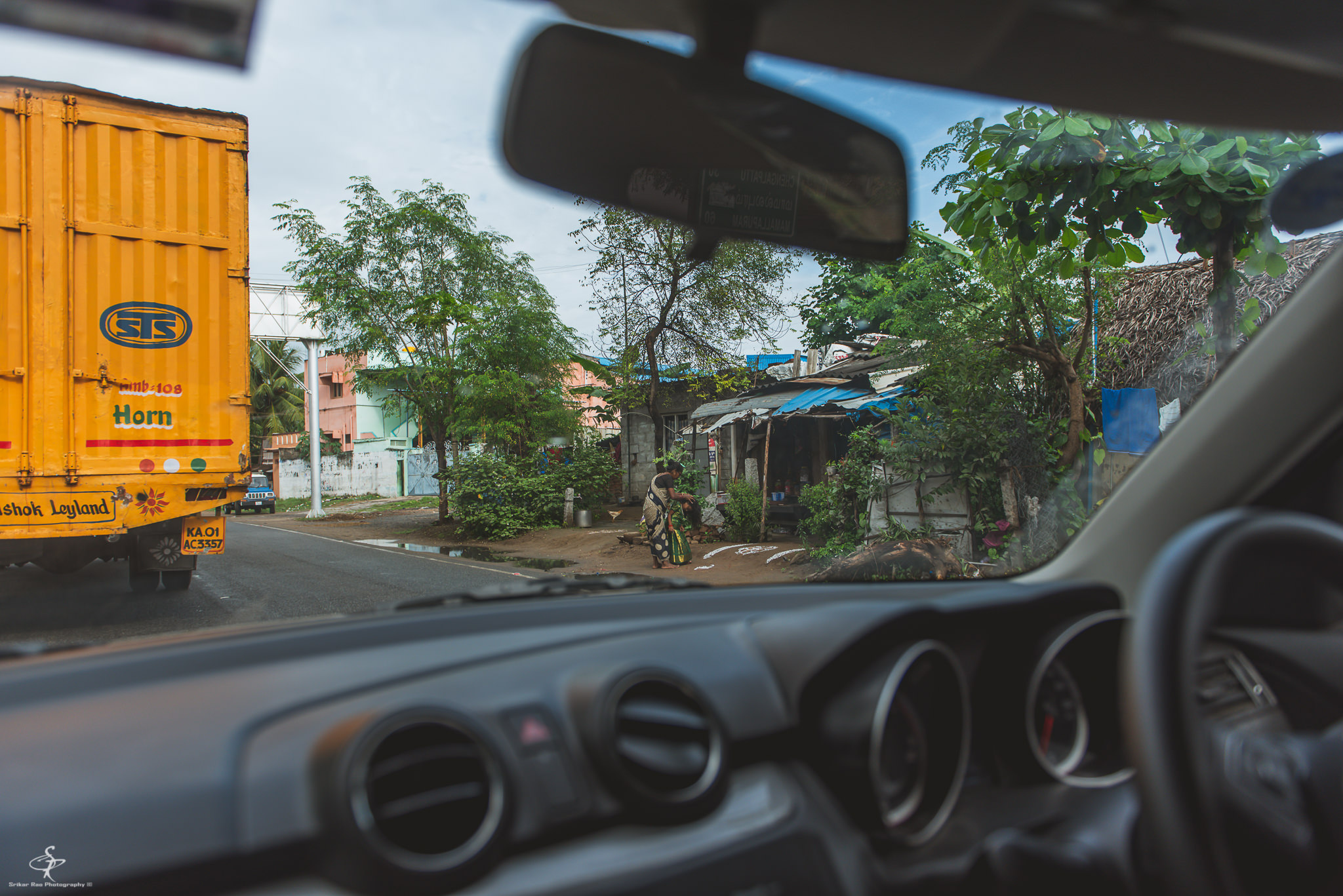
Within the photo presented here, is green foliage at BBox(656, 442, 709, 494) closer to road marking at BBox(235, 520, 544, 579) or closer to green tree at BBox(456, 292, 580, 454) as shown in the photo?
green tree at BBox(456, 292, 580, 454)

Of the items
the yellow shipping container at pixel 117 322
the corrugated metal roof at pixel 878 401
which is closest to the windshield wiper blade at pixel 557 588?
the yellow shipping container at pixel 117 322

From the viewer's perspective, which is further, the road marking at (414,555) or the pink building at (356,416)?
the road marking at (414,555)

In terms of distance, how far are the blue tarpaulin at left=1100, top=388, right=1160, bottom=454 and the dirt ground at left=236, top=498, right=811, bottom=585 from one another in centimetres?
213

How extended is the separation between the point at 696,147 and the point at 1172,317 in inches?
147

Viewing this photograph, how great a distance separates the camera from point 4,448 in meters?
5.47

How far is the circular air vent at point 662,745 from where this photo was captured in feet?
4.39

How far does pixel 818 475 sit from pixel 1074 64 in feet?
43.0

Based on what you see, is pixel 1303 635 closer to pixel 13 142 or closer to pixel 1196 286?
pixel 1196 286

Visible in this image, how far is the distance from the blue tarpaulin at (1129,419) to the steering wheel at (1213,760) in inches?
75.4

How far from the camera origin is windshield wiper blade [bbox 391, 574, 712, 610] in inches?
72.4

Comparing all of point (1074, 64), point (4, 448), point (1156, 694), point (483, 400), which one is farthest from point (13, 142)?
point (483, 400)

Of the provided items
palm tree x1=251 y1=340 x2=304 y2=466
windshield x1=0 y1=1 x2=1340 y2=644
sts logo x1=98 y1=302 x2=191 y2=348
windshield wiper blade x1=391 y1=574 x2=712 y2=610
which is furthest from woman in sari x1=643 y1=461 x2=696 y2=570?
windshield wiper blade x1=391 y1=574 x2=712 y2=610

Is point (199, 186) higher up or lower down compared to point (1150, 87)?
higher up

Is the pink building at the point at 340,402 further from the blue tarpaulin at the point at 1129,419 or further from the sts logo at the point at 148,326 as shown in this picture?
the blue tarpaulin at the point at 1129,419
